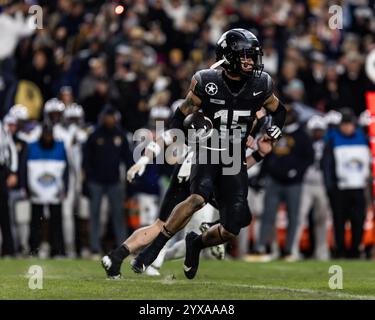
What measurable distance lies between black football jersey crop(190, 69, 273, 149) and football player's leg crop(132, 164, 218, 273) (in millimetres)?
356

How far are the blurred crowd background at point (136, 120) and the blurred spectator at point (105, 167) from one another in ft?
0.05

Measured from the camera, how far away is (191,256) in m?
9.53

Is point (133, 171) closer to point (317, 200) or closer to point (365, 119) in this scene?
point (317, 200)

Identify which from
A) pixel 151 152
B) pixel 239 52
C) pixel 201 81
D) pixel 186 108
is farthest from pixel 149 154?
pixel 239 52

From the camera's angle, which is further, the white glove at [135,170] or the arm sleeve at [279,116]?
the arm sleeve at [279,116]

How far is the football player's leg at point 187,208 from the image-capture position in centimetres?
912

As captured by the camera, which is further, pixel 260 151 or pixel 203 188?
pixel 260 151

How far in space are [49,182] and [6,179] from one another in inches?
22.2

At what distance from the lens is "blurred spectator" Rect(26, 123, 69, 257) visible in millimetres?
14734

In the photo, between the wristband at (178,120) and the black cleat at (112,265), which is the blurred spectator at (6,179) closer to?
the black cleat at (112,265)

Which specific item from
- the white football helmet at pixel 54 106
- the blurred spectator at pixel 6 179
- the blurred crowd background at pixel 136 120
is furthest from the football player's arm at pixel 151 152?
the white football helmet at pixel 54 106

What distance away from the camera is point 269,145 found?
9.91m

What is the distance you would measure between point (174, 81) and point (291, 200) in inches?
112
